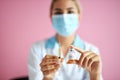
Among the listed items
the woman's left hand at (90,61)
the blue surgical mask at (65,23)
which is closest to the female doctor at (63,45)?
the blue surgical mask at (65,23)

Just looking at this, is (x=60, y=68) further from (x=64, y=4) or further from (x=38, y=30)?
(x=38, y=30)

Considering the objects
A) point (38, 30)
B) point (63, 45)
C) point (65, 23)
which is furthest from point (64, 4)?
point (38, 30)

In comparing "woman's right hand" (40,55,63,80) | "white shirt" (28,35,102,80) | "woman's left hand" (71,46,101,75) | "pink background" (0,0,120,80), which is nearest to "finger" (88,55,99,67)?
"woman's left hand" (71,46,101,75)

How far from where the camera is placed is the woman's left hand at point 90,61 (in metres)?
0.84

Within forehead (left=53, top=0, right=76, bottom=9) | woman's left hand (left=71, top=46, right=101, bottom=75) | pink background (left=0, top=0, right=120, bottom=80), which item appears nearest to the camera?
woman's left hand (left=71, top=46, right=101, bottom=75)

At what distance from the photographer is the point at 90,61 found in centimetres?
85

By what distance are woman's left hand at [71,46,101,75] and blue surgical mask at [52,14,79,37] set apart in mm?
243

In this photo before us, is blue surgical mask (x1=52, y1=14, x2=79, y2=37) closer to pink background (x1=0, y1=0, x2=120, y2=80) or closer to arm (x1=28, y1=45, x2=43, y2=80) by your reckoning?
arm (x1=28, y1=45, x2=43, y2=80)

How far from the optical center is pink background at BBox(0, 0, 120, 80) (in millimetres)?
1482

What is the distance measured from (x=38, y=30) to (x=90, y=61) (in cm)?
74

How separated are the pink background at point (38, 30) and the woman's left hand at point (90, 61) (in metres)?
0.67

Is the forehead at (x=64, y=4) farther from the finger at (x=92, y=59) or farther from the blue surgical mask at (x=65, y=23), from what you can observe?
the finger at (x=92, y=59)

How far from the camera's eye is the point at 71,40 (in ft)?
3.74

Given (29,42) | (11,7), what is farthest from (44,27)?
(11,7)
